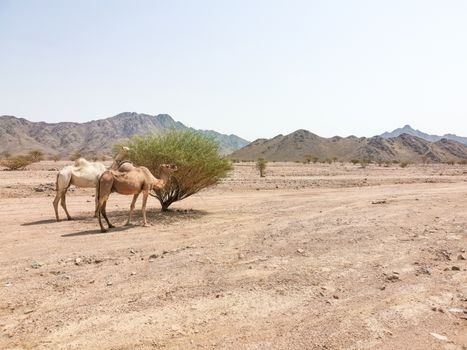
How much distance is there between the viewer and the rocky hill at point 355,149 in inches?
4823

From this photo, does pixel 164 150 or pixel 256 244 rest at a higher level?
pixel 164 150

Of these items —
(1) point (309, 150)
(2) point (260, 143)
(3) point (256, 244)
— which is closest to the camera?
(3) point (256, 244)

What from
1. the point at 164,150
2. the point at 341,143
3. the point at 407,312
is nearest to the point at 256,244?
the point at 407,312

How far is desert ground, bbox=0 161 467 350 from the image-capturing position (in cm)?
493

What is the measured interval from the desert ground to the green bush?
3059 mm

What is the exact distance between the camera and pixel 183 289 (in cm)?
633

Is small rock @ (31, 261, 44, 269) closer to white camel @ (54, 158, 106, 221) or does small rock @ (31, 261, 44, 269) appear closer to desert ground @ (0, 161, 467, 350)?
desert ground @ (0, 161, 467, 350)

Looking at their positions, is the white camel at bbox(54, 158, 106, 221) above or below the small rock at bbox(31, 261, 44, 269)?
above

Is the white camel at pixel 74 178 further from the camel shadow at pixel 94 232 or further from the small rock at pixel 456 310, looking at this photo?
the small rock at pixel 456 310

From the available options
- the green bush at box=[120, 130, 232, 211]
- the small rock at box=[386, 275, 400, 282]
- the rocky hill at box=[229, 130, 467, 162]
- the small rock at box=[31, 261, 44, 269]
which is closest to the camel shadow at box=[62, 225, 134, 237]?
the small rock at box=[31, 261, 44, 269]

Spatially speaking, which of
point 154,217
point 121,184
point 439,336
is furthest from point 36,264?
point 439,336

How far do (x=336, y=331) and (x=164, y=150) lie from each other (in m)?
9.99

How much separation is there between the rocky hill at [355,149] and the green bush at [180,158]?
107 metres

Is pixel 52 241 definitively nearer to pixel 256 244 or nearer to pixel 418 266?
pixel 256 244
